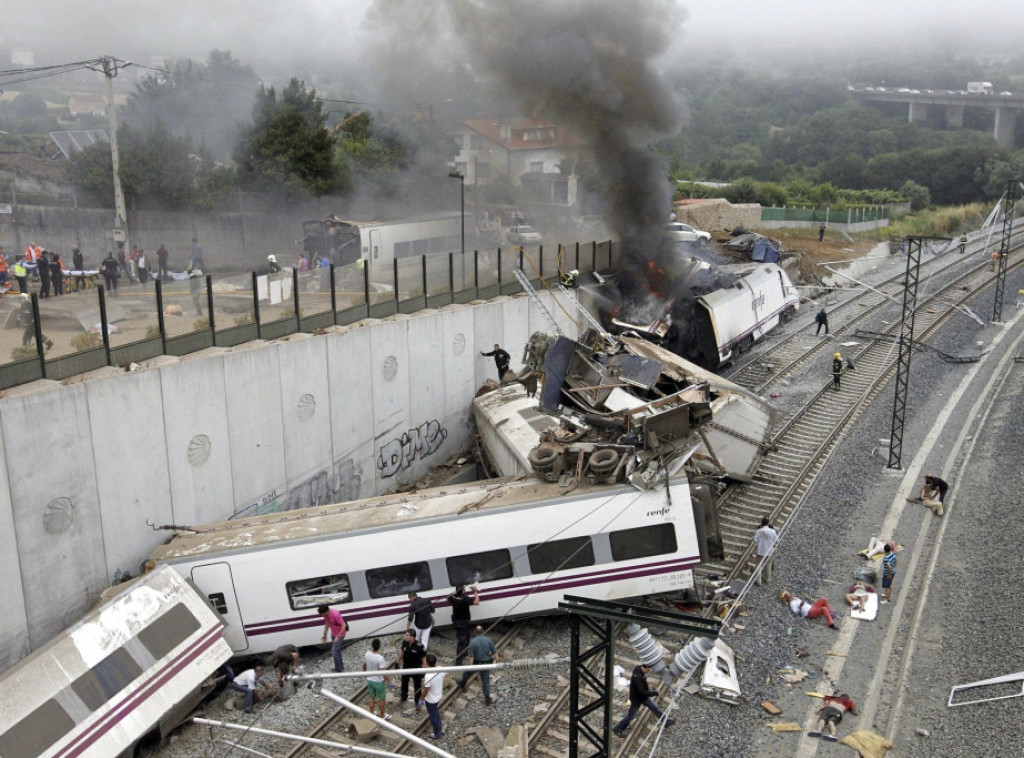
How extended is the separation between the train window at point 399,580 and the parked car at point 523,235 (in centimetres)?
1809

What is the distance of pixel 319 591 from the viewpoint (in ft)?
45.0

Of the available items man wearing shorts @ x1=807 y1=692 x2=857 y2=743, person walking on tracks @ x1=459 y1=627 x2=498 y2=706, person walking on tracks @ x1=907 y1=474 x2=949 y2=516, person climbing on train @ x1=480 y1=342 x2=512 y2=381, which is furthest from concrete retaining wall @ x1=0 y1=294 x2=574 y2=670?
person walking on tracks @ x1=907 y1=474 x2=949 y2=516

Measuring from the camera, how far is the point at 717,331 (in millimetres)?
27734

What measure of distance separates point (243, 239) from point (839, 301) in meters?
27.8

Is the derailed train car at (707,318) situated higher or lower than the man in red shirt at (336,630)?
higher

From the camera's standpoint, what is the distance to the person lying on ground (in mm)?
14102

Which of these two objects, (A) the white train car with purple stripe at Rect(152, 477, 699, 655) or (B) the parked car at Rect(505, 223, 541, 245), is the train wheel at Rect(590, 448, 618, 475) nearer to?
(A) the white train car with purple stripe at Rect(152, 477, 699, 655)

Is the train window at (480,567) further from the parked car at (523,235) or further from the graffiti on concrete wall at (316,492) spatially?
the parked car at (523,235)

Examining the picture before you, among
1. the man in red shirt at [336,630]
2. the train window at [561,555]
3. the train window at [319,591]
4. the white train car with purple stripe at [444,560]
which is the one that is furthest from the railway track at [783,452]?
the train window at [319,591]

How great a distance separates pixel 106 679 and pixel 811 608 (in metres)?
10.4

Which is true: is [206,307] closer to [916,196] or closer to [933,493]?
[933,493]

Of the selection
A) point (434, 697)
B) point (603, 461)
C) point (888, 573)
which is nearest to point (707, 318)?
point (888, 573)

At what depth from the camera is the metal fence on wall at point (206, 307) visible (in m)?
13.5

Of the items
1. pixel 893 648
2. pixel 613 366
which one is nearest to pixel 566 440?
pixel 613 366
